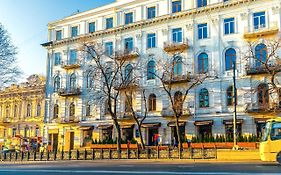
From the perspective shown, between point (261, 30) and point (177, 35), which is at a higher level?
point (177, 35)

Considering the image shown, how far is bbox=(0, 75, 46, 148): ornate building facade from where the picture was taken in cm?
5507

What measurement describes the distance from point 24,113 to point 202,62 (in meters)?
32.7

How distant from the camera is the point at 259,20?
118 ft

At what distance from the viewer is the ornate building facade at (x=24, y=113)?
55.1 meters

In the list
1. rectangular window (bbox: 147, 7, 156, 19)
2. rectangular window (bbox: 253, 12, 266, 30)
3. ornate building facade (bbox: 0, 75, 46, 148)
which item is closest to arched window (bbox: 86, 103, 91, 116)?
ornate building facade (bbox: 0, 75, 46, 148)

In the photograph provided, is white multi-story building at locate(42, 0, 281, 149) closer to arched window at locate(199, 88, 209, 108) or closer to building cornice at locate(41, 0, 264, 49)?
arched window at locate(199, 88, 209, 108)

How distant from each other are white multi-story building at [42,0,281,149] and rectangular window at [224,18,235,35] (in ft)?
0.34

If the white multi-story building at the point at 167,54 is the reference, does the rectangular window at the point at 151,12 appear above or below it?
above

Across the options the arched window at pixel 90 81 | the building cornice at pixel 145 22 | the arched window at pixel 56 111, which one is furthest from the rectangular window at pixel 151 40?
the arched window at pixel 56 111

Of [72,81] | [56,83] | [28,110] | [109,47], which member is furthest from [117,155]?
[28,110]

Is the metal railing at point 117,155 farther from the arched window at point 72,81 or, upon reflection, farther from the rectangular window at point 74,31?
the rectangular window at point 74,31

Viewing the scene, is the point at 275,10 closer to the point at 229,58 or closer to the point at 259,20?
the point at 259,20

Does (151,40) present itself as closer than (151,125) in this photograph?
No

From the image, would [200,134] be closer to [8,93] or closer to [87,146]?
[87,146]
